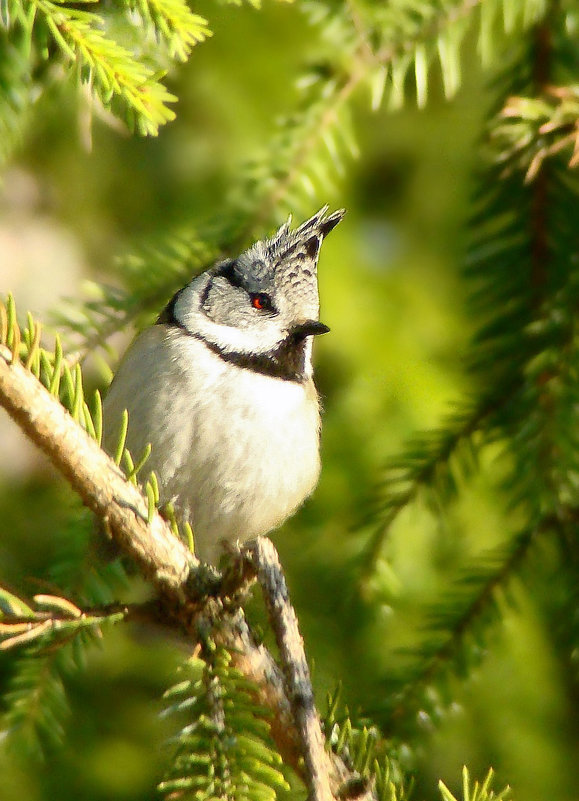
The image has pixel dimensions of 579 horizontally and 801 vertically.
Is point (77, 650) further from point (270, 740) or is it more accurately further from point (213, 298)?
point (213, 298)

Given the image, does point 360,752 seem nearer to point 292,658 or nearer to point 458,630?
point 292,658

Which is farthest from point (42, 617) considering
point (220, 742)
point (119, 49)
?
point (119, 49)

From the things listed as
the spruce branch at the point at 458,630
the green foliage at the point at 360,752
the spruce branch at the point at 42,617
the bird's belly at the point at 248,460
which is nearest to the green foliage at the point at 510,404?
the spruce branch at the point at 458,630

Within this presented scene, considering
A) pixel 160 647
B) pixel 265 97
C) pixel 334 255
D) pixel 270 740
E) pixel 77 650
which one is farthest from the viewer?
pixel 265 97

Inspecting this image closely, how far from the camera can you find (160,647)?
2.50 meters

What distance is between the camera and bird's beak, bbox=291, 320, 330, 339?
2.36m

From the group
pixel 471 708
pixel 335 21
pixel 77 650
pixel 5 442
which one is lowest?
pixel 471 708

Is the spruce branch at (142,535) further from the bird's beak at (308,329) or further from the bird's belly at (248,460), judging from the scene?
the bird's beak at (308,329)

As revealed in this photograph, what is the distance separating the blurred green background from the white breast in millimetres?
Result: 177

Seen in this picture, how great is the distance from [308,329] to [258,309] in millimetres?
222

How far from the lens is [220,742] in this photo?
130 centimetres

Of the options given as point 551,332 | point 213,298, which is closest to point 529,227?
point 551,332

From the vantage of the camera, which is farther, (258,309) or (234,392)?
(258,309)

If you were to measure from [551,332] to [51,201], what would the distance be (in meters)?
2.13
